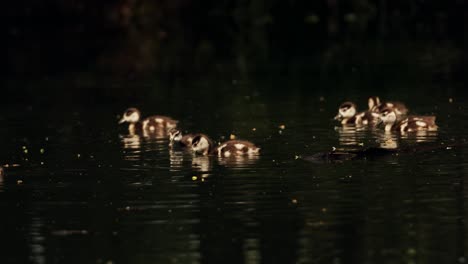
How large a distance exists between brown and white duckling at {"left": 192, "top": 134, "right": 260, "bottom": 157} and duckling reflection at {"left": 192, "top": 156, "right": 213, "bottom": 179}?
0.65 feet

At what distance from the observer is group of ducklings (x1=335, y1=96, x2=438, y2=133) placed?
24656 mm

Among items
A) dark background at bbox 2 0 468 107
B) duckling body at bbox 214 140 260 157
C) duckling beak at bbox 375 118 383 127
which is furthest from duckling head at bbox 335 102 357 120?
dark background at bbox 2 0 468 107

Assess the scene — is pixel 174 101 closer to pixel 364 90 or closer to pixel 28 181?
pixel 364 90

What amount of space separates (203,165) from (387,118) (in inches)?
214

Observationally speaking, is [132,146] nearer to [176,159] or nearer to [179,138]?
[179,138]

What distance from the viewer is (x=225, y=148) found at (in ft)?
73.7

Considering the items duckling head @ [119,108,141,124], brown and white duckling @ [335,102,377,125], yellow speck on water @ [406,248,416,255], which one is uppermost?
duckling head @ [119,108,141,124]

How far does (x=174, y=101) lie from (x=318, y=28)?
25195 millimetres

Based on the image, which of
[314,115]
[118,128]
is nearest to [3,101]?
[118,128]

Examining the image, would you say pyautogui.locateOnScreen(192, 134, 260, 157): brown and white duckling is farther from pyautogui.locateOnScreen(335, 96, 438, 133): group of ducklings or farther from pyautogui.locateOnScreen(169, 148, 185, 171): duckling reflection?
pyautogui.locateOnScreen(335, 96, 438, 133): group of ducklings

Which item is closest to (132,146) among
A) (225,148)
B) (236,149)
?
(225,148)

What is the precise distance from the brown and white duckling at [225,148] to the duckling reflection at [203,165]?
0.20 meters

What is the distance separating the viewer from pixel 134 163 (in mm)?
22094

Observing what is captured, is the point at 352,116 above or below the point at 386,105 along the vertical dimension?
below
